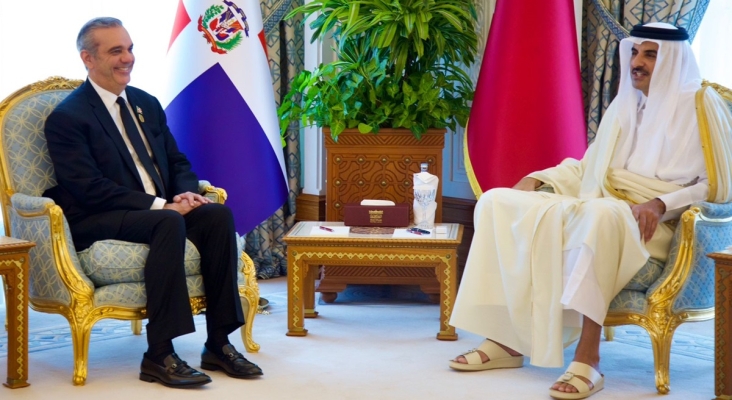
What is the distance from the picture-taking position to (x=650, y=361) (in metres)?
3.57

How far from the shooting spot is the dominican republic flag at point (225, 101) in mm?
4293

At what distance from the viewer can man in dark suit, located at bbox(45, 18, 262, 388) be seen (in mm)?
3213

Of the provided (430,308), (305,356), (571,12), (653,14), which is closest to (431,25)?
(571,12)

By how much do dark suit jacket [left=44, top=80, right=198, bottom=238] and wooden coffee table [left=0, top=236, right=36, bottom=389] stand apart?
11.6 inches

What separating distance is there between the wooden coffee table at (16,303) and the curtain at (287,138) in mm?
2172

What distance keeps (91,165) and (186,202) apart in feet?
1.25

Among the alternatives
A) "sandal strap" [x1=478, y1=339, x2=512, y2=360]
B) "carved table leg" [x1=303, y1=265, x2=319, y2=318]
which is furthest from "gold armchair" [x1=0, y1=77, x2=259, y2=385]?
"sandal strap" [x1=478, y1=339, x2=512, y2=360]

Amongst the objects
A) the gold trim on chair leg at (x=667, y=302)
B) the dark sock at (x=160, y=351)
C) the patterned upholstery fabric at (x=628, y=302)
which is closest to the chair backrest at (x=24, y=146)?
the dark sock at (x=160, y=351)

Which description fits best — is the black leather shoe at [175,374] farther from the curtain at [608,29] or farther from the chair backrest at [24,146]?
the curtain at [608,29]

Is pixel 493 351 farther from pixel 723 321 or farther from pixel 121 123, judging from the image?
pixel 121 123

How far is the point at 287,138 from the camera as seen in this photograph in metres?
5.34

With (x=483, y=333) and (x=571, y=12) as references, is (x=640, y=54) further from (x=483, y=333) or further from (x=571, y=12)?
(x=483, y=333)

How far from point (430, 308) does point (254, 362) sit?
4.24 ft

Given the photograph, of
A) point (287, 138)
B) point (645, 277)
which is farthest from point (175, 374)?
point (287, 138)
